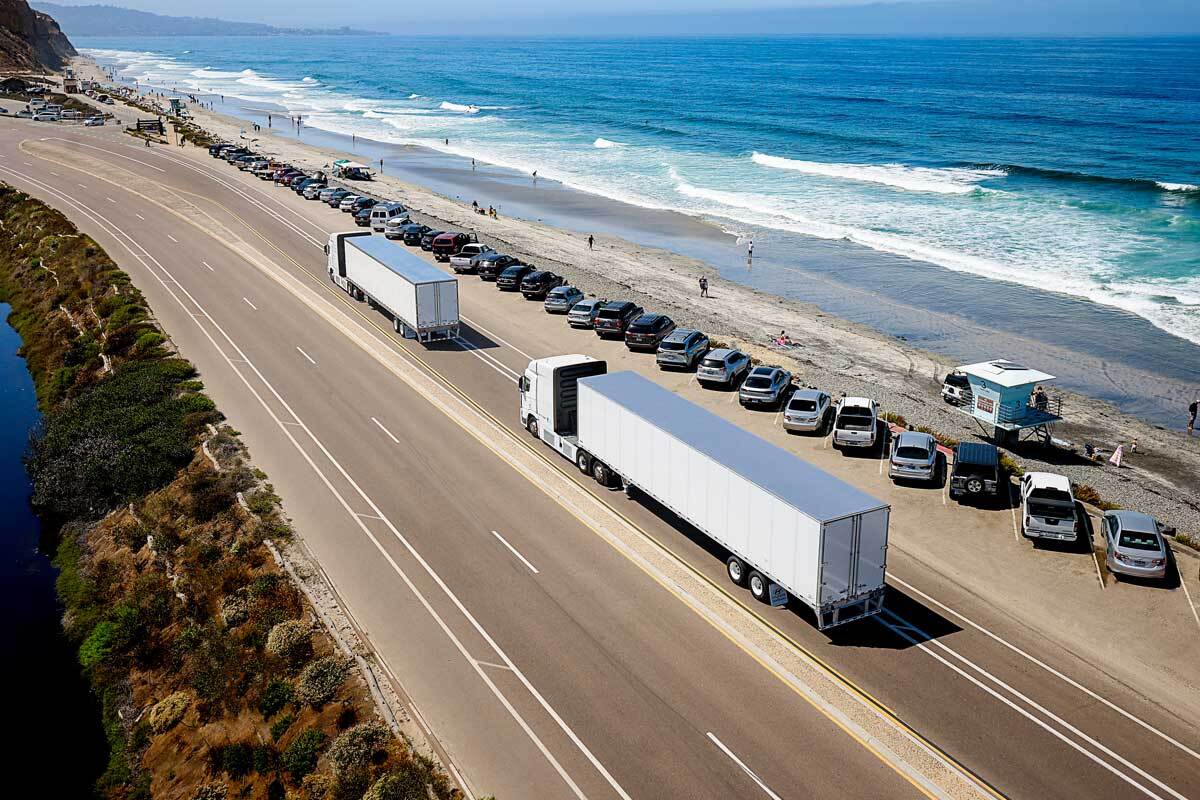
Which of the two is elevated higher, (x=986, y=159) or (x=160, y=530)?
(x=986, y=159)

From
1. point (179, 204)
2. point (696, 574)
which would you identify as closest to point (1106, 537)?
point (696, 574)

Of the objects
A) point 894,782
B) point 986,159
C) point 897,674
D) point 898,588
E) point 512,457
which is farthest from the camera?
point 986,159

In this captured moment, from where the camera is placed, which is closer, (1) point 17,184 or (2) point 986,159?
(1) point 17,184

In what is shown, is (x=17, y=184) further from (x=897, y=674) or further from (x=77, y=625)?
(x=897, y=674)

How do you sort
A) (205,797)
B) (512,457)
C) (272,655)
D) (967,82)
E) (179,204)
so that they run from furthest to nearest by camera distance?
(967,82) → (179,204) → (512,457) → (272,655) → (205,797)

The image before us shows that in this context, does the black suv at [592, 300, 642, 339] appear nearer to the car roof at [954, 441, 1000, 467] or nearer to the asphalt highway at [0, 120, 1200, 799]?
the asphalt highway at [0, 120, 1200, 799]

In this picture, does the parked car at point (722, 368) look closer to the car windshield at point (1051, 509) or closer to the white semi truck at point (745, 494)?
the white semi truck at point (745, 494)

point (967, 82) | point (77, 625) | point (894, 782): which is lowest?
point (77, 625)

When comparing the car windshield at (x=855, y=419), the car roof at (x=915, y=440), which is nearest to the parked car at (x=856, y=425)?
the car windshield at (x=855, y=419)
